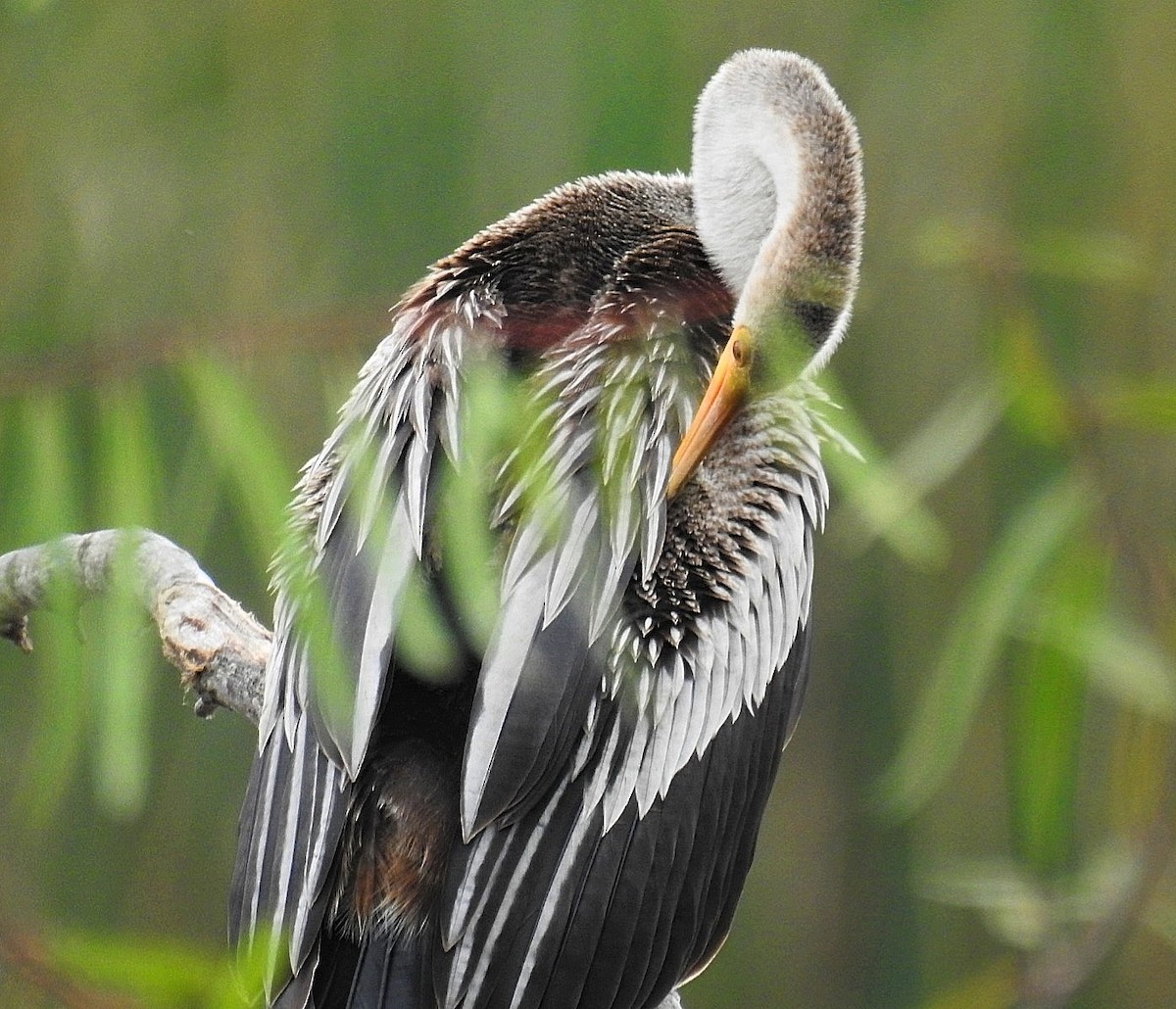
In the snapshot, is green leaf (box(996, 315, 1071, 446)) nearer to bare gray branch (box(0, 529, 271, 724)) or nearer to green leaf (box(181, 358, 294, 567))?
green leaf (box(181, 358, 294, 567))

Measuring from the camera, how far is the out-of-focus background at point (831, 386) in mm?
896

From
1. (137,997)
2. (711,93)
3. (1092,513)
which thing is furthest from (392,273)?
(137,997)

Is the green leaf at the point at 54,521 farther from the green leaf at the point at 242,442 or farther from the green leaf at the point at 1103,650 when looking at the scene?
the green leaf at the point at 1103,650

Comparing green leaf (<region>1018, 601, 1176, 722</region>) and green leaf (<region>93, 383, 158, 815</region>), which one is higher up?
green leaf (<region>93, 383, 158, 815</region>)

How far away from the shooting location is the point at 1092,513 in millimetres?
1021

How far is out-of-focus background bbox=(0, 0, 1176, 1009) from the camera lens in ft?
2.94

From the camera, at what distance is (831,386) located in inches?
89.7

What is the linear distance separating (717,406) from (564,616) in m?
0.28

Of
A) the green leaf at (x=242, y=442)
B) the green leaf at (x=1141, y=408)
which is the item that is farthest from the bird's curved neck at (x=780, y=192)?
the green leaf at (x=242, y=442)

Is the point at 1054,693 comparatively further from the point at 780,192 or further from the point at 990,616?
the point at 780,192

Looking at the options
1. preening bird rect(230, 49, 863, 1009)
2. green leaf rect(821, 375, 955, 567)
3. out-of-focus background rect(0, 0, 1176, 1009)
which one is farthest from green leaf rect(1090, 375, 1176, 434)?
preening bird rect(230, 49, 863, 1009)

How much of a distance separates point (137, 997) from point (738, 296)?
3.74 feet

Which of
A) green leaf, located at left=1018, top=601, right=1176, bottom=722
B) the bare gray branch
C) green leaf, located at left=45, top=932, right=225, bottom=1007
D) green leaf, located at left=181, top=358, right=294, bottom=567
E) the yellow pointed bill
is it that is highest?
green leaf, located at left=181, top=358, right=294, bottom=567

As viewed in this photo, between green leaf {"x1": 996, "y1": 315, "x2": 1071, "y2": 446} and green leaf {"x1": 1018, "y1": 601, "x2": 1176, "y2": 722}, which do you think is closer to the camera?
green leaf {"x1": 996, "y1": 315, "x2": 1071, "y2": 446}
